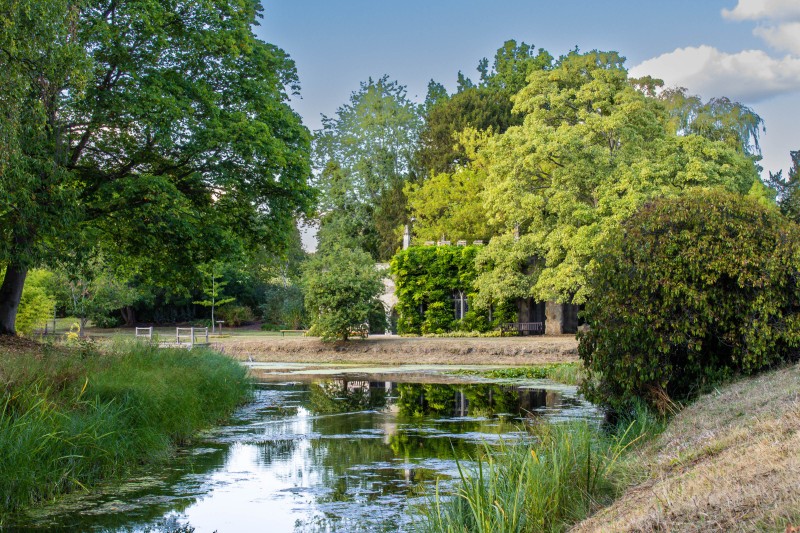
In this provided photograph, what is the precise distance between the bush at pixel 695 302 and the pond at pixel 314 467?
211cm

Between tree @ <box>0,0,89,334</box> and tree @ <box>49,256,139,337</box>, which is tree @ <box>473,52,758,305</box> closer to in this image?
tree @ <box>49,256,139,337</box>

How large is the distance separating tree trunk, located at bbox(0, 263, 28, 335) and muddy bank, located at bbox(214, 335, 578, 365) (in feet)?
45.3

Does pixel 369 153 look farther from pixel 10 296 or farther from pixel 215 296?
pixel 10 296

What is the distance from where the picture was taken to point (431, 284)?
40.2 m

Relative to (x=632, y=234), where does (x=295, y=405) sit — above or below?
below

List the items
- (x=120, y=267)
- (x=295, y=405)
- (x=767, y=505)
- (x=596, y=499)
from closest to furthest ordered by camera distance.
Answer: (x=767, y=505) → (x=596, y=499) → (x=295, y=405) → (x=120, y=267)

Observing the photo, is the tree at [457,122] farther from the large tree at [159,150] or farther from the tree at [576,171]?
the large tree at [159,150]

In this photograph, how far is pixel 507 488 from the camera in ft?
24.8

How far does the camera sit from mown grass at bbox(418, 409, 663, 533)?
6.68 m

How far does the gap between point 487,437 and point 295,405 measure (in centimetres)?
644

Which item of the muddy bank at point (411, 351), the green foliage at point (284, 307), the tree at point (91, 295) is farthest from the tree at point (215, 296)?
the muddy bank at point (411, 351)

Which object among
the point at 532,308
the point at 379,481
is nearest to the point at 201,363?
the point at 379,481

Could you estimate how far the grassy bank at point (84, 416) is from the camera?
8680mm

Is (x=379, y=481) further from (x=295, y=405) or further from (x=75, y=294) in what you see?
(x=75, y=294)
